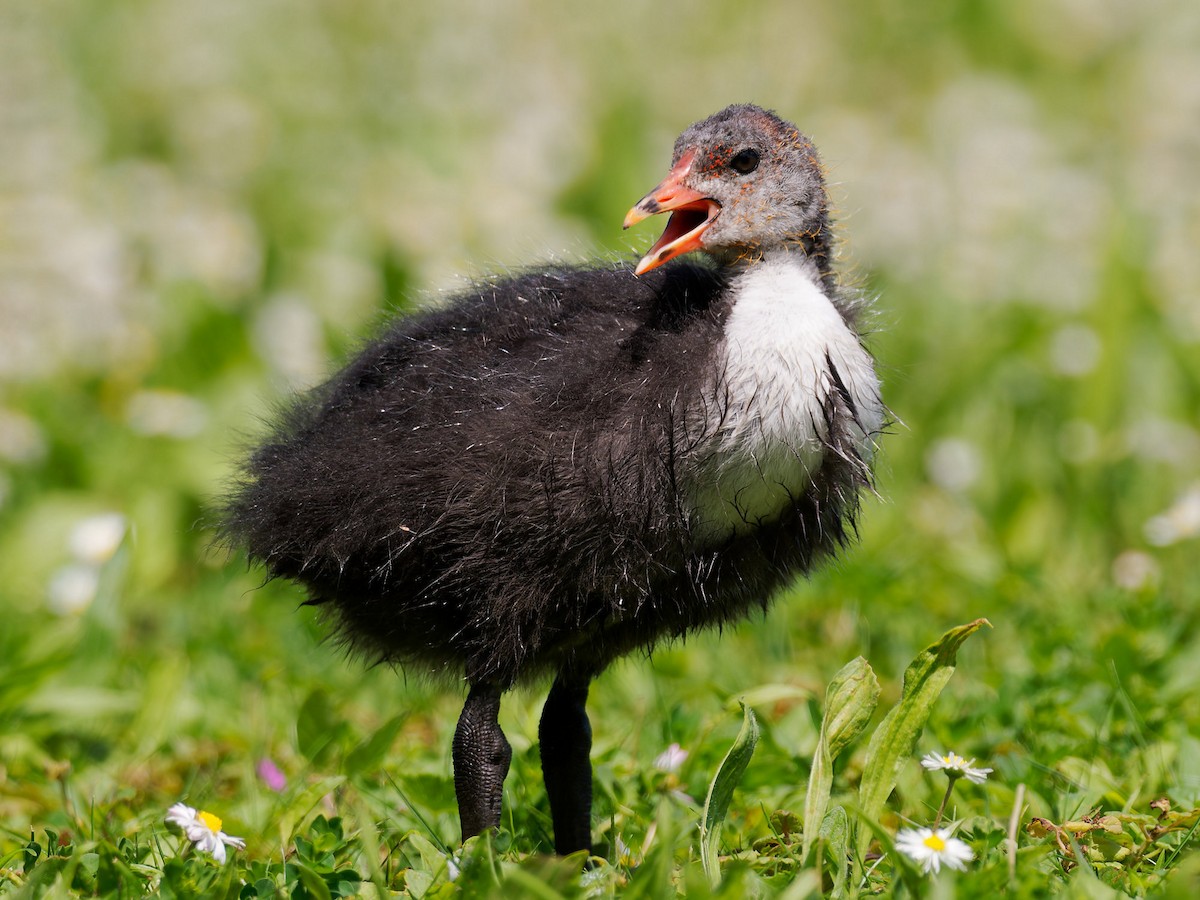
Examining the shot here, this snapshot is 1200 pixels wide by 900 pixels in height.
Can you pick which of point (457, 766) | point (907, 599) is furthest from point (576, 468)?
point (907, 599)

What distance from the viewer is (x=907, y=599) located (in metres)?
4.29

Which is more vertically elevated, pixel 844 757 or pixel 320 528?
pixel 320 528

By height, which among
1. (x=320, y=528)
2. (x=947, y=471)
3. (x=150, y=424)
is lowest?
(x=947, y=471)

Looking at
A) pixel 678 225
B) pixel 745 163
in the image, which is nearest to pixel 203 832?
pixel 678 225

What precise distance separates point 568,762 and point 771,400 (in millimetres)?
956

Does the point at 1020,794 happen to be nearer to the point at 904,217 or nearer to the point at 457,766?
the point at 457,766

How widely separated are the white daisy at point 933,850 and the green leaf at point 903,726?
0.77 ft

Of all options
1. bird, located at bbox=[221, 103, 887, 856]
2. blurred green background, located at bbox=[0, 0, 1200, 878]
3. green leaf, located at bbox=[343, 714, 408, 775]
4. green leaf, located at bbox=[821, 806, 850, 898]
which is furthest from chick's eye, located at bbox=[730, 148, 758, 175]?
green leaf, located at bbox=[343, 714, 408, 775]

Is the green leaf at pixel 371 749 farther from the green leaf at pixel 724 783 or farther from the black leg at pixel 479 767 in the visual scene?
the green leaf at pixel 724 783

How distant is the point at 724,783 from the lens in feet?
8.27

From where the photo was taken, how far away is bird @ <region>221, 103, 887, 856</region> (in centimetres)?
250

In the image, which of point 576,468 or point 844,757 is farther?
point 844,757

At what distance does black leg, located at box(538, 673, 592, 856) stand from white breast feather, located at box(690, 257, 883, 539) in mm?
604

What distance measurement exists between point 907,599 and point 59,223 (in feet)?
14.6
